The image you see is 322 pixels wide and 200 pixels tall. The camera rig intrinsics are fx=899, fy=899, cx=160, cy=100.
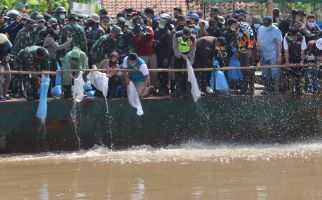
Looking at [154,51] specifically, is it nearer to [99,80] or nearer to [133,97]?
[133,97]

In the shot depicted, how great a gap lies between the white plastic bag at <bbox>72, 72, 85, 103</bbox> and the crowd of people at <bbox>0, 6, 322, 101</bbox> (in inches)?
5.8

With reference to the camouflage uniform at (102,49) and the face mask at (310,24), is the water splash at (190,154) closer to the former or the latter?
the camouflage uniform at (102,49)

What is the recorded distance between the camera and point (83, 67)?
16.6 meters

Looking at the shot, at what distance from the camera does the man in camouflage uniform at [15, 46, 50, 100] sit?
16.2 metres

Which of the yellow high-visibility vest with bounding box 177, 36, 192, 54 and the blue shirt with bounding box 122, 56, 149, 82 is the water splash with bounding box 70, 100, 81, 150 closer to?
the blue shirt with bounding box 122, 56, 149, 82

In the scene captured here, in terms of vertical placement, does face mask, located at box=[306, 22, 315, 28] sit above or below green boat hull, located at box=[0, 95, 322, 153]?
above

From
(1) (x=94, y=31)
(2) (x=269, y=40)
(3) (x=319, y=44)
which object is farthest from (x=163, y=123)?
(3) (x=319, y=44)

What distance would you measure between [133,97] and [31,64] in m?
1.95

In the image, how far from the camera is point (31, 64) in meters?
16.3

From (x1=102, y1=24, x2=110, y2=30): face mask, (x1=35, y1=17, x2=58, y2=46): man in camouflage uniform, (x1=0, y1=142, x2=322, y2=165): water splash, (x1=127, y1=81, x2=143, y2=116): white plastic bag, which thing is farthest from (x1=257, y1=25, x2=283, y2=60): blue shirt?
(x1=35, y1=17, x2=58, y2=46): man in camouflage uniform

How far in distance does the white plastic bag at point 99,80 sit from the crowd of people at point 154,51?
12cm

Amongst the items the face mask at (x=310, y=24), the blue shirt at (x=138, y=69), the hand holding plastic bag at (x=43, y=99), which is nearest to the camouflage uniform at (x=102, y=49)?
the blue shirt at (x=138, y=69)

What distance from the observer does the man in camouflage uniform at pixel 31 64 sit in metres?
16.2

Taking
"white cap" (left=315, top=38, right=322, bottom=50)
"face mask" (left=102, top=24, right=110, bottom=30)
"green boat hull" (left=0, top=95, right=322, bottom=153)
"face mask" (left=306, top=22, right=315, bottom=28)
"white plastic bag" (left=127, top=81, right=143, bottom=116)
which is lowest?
"green boat hull" (left=0, top=95, right=322, bottom=153)
